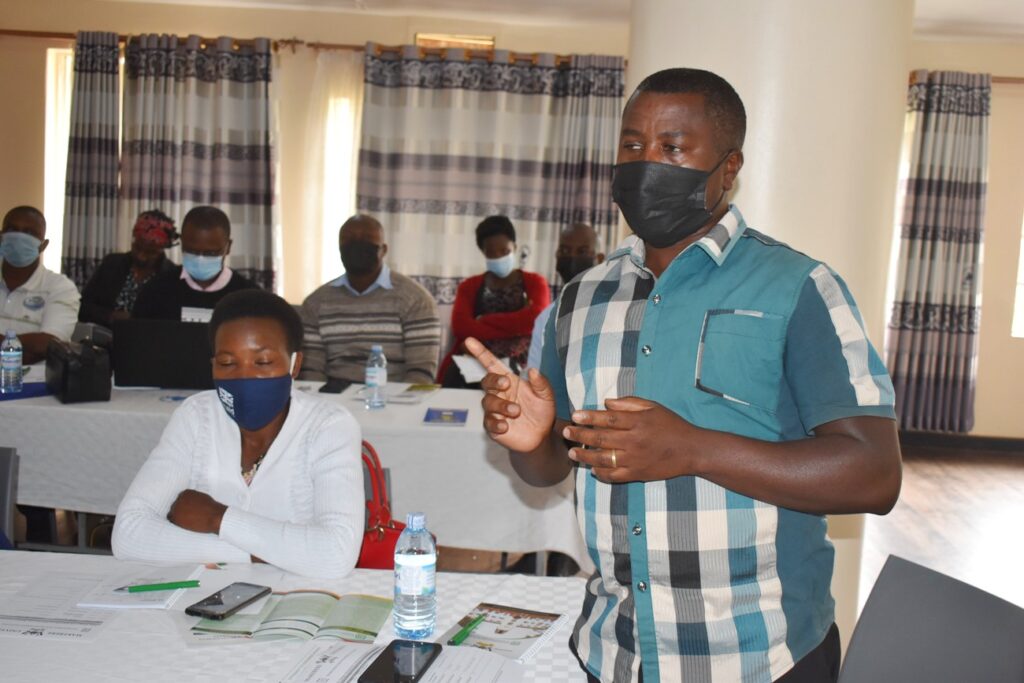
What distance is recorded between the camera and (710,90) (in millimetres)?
1375

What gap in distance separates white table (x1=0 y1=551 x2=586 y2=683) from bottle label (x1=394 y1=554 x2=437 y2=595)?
81mm

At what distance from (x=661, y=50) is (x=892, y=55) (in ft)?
2.24

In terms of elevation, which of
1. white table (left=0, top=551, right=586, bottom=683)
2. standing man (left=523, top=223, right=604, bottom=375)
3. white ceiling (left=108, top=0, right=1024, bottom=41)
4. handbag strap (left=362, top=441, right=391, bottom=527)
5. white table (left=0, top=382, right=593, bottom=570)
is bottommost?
white table (left=0, top=382, right=593, bottom=570)

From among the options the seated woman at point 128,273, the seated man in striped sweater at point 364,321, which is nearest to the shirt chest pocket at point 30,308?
the seated woman at point 128,273

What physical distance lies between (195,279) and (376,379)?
1106 millimetres

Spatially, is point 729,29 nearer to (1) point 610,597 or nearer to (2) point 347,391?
(1) point 610,597

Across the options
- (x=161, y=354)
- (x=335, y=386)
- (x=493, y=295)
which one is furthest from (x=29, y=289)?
(x=493, y=295)

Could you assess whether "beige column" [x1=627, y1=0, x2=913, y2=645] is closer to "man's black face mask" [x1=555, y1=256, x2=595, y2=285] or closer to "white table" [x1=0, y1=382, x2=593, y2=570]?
"white table" [x1=0, y1=382, x2=593, y2=570]

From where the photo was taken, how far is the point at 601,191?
22.9ft

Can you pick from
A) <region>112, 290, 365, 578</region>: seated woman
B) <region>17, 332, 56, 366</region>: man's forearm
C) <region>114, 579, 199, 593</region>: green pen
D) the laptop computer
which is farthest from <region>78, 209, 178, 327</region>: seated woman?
<region>114, 579, 199, 593</region>: green pen

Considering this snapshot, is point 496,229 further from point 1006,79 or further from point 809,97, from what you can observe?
point 1006,79

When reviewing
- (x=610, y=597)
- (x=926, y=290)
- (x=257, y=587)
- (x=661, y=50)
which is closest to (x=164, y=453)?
(x=257, y=587)

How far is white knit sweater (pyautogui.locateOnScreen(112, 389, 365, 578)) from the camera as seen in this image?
200 centimetres

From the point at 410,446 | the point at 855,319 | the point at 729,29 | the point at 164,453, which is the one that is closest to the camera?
the point at 855,319
